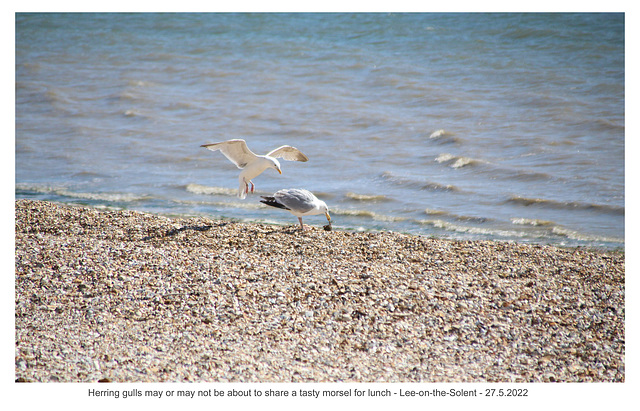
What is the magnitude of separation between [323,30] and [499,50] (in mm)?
7270

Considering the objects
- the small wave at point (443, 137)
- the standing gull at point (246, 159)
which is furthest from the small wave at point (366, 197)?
the small wave at point (443, 137)

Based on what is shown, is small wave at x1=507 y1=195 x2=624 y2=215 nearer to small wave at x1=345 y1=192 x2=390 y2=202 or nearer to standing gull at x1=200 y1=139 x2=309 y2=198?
small wave at x1=345 y1=192 x2=390 y2=202

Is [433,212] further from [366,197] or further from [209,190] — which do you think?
[209,190]

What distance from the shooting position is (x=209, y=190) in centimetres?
1070

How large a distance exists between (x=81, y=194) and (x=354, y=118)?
23.3 ft

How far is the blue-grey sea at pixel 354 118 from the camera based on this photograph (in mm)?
9852

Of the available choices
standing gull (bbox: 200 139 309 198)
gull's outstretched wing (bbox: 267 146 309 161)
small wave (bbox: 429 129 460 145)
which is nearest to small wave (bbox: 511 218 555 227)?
gull's outstretched wing (bbox: 267 146 309 161)

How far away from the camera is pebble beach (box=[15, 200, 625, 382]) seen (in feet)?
14.9

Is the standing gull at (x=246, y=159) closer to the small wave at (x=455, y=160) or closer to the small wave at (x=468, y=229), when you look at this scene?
the small wave at (x=468, y=229)

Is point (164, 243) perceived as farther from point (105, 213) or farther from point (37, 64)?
point (37, 64)

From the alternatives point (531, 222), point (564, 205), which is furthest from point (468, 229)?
point (564, 205)

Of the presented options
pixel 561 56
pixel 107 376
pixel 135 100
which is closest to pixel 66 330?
pixel 107 376

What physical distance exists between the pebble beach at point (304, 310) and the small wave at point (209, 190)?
10.3ft

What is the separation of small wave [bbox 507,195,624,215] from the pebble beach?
7.27 ft
